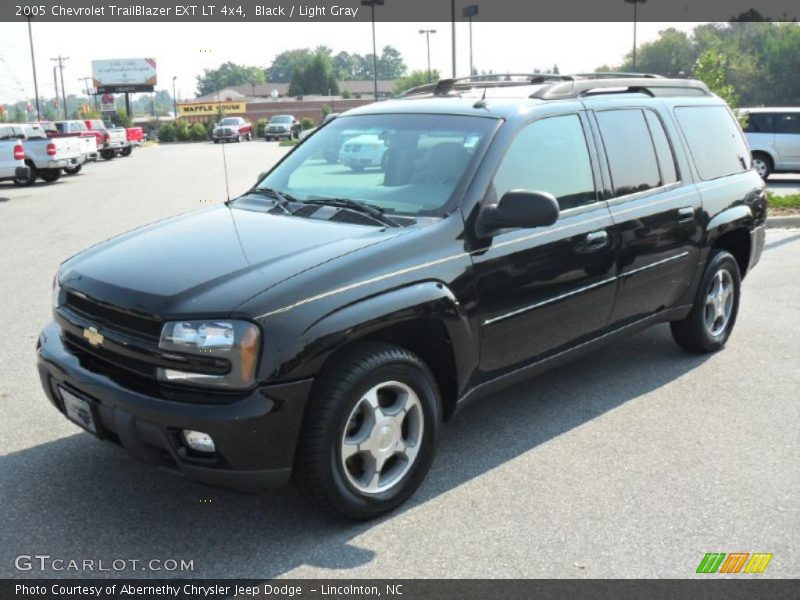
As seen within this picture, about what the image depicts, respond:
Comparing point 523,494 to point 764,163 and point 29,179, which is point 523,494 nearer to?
point 764,163

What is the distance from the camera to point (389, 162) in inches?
175

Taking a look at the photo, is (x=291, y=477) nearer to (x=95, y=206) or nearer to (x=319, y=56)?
(x=95, y=206)

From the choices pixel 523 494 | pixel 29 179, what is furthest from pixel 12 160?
pixel 523 494

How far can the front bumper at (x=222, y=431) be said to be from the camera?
3.14 metres

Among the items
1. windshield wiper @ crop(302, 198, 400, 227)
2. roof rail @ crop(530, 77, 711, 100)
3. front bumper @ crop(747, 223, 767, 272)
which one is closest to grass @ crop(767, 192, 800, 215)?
front bumper @ crop(747, 223, 767, 272)

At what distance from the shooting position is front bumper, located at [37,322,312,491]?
3.14 m

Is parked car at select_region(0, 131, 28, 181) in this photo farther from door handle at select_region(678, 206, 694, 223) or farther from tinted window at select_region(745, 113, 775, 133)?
door handle at select_region(678, 206, 694, 223)

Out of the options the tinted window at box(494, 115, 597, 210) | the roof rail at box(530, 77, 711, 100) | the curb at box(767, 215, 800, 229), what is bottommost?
the curb at box(767, 215, 800, 229)

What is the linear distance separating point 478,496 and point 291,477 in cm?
97

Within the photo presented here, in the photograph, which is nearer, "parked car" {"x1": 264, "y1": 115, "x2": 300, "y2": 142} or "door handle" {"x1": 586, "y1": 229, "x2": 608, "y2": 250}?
"door handle" {"x1": 586, "y1": 229, "x2": 608, "y2": 250}

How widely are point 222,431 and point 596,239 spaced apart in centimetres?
246

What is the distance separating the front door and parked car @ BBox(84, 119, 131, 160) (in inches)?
1325

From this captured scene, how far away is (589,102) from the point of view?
15.9ft

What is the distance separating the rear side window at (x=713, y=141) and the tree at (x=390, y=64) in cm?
18906
